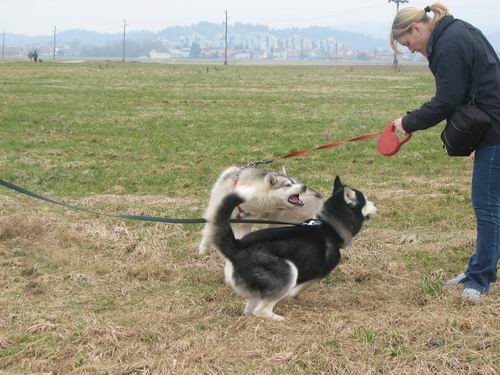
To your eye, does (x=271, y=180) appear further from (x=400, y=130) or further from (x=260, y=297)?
(x=260, y=297)

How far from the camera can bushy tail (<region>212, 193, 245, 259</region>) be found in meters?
4.36

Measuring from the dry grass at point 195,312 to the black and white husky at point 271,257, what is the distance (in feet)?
0.74

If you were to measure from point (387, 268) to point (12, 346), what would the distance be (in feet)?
11.5

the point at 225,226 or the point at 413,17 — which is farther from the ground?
the point at 413,17

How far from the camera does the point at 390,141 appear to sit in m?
5.27

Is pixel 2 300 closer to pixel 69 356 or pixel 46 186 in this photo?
pixel 69 356

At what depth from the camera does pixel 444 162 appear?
11555 millimetres

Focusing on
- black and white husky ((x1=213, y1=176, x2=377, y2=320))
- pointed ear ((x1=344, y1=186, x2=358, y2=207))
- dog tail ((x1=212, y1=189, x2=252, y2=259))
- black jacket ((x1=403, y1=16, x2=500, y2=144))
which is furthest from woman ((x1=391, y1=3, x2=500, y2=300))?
dog tail ((x1=212, y1=189, x2=252, y2=259))

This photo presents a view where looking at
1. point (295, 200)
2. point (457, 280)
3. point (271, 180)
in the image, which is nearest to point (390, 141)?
point (295, 200)

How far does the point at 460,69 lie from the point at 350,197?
1.50 m

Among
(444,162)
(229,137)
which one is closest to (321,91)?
(229,137)

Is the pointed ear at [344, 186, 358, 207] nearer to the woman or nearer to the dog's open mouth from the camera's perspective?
the dog's open mouth

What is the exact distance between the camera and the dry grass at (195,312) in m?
3.81

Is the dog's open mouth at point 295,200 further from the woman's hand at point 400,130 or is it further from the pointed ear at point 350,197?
the woman's hand at point 400,130
